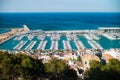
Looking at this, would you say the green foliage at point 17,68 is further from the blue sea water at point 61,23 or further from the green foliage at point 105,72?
the blue sea water at point 61,23

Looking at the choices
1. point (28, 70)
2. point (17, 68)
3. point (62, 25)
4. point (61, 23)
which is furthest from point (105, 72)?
point (61, 23)

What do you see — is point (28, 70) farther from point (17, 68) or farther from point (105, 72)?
point (105, 72)

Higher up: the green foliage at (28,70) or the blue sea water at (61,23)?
the green foliage at (28,70)

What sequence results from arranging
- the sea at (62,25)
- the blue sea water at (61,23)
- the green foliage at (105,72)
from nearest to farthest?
the green foliage at (105,72) < the sea at (62,25) < the blue sea water at (61,23)

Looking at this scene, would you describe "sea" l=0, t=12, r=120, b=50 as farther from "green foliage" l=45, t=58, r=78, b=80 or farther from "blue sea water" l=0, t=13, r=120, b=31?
"green foliage" l=45, t=58, r=78, b=80

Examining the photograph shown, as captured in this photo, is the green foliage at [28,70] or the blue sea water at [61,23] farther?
the blue sea water at [61,23]

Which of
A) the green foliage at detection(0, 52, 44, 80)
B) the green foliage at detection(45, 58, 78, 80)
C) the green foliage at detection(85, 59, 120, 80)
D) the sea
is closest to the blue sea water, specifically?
the sea

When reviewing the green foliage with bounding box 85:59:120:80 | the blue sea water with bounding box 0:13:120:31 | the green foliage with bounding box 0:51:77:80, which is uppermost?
the green foliage with bounding box 0:51:77:80

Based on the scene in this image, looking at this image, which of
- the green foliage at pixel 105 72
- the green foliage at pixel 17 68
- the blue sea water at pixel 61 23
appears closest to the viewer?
the green foliage at pixel 17 68

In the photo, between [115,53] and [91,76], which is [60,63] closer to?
[91,76]

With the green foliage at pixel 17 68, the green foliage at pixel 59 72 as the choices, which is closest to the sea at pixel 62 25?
the green foliage at pixel 59 72

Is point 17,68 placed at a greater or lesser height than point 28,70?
greater

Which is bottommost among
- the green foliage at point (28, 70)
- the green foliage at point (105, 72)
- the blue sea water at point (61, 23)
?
the blue sea water at point (61, 23)
